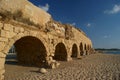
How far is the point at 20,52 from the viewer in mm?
10344

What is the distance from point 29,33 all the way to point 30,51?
2642mm

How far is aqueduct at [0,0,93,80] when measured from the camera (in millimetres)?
5984

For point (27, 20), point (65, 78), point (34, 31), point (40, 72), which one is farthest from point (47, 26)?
point (65, 78)

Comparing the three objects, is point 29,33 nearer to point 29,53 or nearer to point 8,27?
point 8,27

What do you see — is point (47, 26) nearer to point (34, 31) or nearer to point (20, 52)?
point (34, 31)

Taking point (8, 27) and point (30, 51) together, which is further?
point (30, 51)

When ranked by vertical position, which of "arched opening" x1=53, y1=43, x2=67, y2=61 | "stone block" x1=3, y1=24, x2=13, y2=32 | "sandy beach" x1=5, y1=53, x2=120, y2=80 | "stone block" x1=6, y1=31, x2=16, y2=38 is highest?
"stone block" x1=3, y1=24, x2=13, y2=32

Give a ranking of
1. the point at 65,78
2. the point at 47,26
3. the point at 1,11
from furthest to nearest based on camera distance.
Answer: the point at 47,26 → the point at 65,78 → the point at 1,11

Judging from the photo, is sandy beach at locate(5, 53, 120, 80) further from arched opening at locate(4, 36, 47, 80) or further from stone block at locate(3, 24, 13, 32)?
stone block at locate(3, 24, 13, 32)

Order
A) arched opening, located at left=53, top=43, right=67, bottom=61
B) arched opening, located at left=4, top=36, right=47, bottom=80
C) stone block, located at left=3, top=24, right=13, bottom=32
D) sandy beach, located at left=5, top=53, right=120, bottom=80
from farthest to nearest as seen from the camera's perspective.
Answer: arched opening, located at left=53, top=43, right=67, bottom=61 → arched opening, located at left=4, top=36, right=47, bottom=80 → sandy beach, located at left=5, top=53, right=120, bottom=80 → stone block, located at left=3, top=24, right=13, bottom=32

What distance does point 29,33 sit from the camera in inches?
301

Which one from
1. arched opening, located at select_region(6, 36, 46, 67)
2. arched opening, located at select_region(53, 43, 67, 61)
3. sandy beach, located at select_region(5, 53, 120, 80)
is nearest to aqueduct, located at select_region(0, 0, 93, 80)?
arched opening, located at select_region(6, 36, 46, 67)

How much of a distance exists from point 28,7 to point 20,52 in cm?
376

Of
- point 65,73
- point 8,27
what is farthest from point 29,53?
point 8,27
